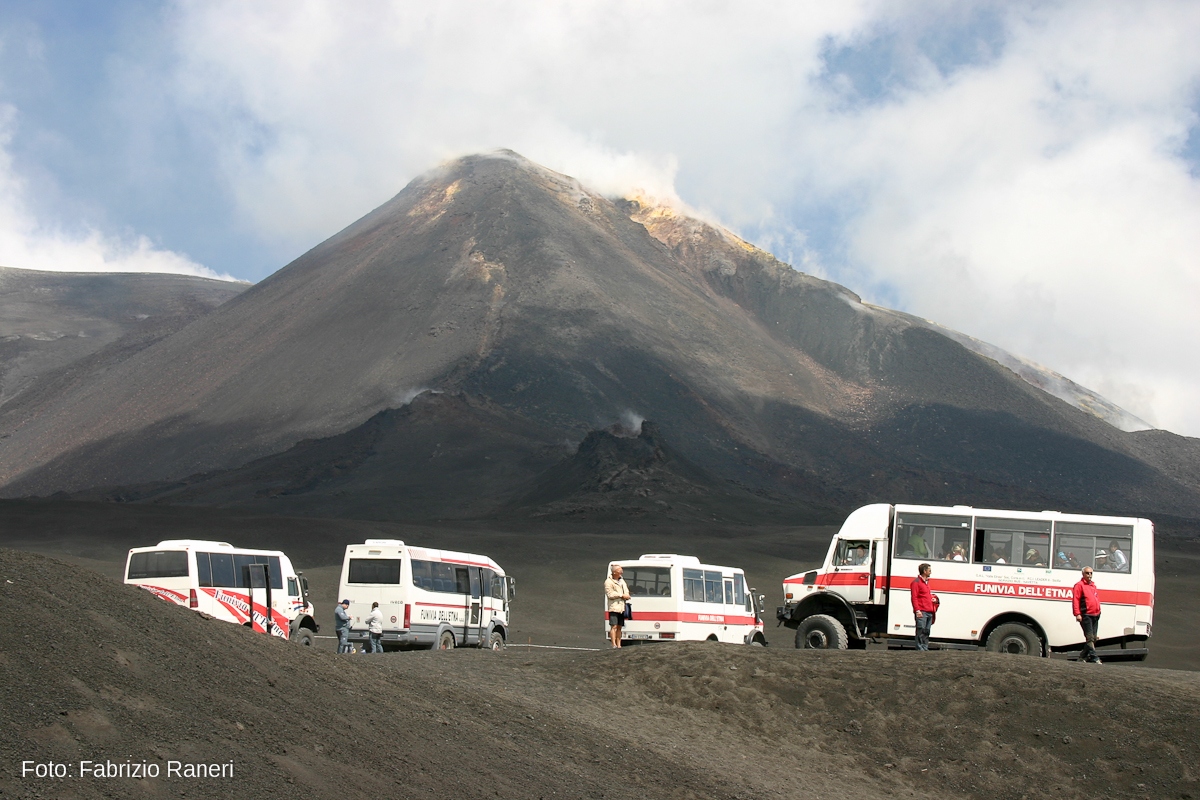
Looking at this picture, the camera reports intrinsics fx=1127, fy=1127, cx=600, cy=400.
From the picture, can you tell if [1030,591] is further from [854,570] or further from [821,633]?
[821,633]

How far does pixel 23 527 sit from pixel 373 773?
56480 millimetres

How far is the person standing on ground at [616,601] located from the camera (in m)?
21.3

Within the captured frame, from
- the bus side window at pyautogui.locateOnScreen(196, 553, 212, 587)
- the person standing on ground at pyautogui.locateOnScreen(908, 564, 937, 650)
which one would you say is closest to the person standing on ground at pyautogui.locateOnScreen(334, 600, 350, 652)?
the bus side window at pyautogui.locateOnScreen(196, 553, 212, 587)

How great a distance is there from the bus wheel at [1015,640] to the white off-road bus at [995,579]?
0.02 meters

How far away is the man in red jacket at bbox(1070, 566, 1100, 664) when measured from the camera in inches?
729

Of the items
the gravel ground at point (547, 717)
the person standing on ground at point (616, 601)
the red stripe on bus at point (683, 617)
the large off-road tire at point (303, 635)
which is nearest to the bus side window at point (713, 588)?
the red stripe on bus at point (683, 617)

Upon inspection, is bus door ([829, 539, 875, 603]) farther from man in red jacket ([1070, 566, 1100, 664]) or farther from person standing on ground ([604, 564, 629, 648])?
person standing on ground ([604, 564, 629, 648])

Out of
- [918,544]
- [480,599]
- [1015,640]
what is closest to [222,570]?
[480,599]

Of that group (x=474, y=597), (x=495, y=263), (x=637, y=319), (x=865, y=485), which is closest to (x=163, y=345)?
(x=495, y=263)

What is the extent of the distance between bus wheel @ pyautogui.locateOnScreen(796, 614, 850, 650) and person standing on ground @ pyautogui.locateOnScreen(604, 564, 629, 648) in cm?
334

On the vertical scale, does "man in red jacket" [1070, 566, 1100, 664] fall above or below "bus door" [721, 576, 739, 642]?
above

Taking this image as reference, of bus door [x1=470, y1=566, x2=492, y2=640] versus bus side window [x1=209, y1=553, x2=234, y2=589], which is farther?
bus door [x1=470, y1=566, x2=492, y2=640]

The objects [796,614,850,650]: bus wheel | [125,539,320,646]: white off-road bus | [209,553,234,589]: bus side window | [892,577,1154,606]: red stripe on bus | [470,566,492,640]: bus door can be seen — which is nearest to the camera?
[892,577,1154,606]: red stripe on bus

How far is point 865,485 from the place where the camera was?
11406 centimetres
